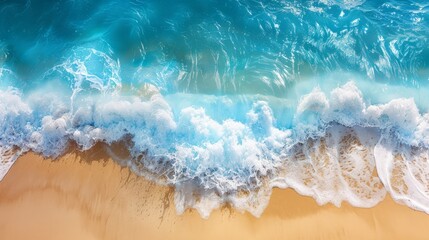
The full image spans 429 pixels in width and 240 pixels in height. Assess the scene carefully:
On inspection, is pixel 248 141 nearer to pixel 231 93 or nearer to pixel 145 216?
pixel 231 93

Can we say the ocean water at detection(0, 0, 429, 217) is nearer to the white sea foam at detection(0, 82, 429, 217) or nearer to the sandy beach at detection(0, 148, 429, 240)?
the white sea foam at detection(0, 82, 429, 217)

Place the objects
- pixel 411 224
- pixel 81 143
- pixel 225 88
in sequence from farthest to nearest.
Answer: pixel 225 88 → pixel 81 143 → pixel 411 224

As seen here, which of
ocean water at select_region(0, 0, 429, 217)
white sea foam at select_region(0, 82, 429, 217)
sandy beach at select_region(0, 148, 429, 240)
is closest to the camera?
sandy beach at select_region(0, 148, 429, 240)

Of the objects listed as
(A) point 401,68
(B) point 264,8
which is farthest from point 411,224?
(B) point 264,8

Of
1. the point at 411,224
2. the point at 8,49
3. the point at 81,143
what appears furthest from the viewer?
the point at 8,49

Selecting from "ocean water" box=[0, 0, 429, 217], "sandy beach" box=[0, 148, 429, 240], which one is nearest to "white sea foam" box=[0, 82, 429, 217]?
"ocean water" box=[0, 0, 429, 217]

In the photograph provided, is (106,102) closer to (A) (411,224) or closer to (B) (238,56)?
(B) (238,56)
